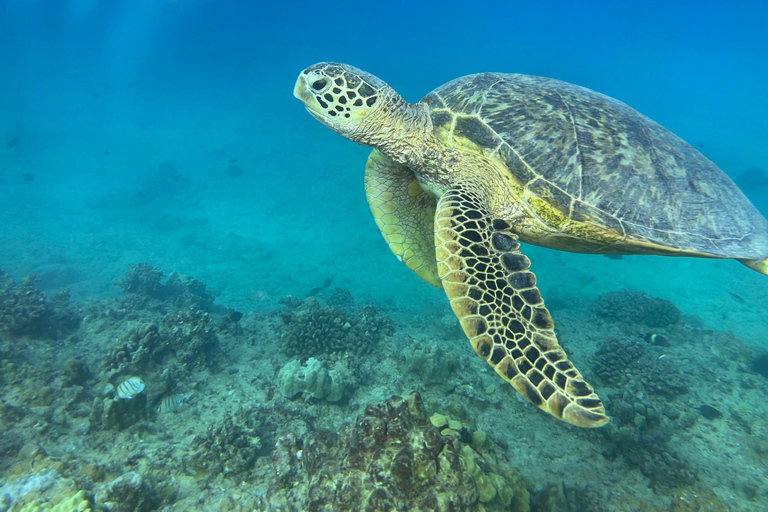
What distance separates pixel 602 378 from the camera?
5.72 meters

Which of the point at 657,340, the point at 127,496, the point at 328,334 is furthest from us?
the point at 657,340

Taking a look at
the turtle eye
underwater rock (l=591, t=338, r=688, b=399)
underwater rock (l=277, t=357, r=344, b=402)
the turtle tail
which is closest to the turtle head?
the turtle eye

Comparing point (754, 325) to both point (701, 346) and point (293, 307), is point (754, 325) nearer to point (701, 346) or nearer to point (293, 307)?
point (701, 346)

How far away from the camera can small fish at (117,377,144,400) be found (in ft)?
13.8

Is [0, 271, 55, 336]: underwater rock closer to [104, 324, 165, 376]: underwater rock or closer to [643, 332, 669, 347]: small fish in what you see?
[104, 324, 165, 376]: underwater rock

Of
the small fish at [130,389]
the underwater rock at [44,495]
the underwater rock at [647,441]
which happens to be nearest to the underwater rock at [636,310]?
the underwater rock at [647,441]

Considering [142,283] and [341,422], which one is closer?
[341,422]

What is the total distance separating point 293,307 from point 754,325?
38.3ft

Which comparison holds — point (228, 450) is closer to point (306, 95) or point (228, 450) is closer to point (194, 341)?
point (194, 341)

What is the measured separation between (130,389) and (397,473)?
3933 millimetres

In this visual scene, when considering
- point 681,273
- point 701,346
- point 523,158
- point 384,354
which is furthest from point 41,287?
point 681,273

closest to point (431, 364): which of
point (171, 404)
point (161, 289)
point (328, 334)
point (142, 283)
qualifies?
point (328, 334)

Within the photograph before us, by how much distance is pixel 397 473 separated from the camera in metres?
2.25

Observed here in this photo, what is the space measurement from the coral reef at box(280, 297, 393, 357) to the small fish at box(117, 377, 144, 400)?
218 centimetres
